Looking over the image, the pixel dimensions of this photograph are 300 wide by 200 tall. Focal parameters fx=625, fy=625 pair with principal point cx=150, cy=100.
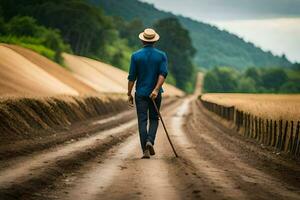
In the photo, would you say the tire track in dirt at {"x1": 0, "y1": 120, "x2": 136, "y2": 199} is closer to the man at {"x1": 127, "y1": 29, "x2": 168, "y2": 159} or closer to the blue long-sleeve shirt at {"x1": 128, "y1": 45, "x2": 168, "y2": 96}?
the man at {"x1": 127, "y1": 29, "x2": 168, "y2": 159}

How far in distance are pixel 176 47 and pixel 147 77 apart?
139 meters

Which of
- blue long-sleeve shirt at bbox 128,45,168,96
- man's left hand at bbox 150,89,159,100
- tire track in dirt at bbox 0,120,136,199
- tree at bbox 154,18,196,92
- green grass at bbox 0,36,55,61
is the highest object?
tree at bbox 154,18,196,92

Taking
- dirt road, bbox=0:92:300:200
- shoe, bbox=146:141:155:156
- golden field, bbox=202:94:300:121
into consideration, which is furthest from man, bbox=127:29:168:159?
golden field, bbox=202:94:300:121

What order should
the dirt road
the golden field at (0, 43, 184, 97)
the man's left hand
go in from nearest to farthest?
the dirt road
the man's left hand
the golden field at (0, 43, 184, 97)

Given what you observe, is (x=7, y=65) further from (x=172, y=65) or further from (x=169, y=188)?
(x=172, y=65)

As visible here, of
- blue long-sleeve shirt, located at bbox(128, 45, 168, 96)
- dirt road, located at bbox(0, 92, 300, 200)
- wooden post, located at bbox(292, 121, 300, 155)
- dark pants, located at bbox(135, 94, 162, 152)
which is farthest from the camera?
wooden post, located at bbox(292, 121, 300, 155)

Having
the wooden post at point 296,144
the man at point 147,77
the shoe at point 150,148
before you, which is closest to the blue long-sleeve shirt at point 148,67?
the man at point 147,77

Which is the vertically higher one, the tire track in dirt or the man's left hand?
the man's left hand

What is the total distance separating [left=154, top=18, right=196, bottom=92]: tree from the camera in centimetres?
15138

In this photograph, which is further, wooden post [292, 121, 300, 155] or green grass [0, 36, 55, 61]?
green grass [0, 36, 55, 61]

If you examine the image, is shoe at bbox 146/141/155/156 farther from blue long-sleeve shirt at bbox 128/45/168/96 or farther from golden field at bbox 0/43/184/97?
golden field at bbox 0/43/184/97

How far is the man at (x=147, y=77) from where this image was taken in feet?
41.6

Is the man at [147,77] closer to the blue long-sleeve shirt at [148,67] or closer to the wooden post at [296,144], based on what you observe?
the blue long-sleeve shirt at [148,67]

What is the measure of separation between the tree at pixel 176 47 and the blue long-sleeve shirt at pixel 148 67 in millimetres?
138001
